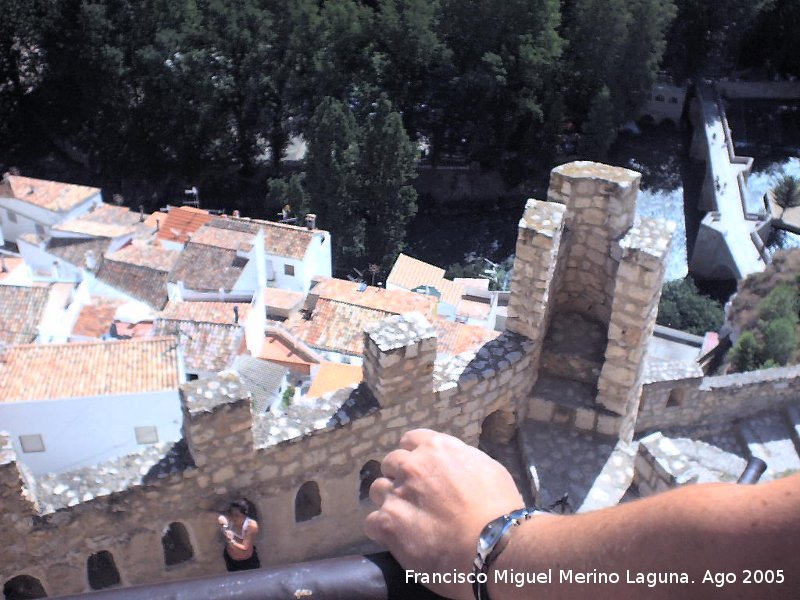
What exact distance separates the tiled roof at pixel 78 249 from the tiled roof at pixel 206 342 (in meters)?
6.53

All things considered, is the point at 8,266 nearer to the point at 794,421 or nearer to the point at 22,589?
the point at 22,589

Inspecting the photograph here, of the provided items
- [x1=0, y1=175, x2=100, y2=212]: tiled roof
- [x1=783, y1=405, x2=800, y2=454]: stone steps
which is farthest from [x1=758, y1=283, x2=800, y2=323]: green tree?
[x1=0, y1=175, x2=100, y2=212]: tiled roof

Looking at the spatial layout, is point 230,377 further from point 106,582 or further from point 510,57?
point 510,57

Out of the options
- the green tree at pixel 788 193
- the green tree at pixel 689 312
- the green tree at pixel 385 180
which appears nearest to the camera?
the green tree at pixel 689 312

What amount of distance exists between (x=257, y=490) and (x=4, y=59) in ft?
118

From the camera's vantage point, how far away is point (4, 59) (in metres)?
37.0

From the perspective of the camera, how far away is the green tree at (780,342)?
16484 mm

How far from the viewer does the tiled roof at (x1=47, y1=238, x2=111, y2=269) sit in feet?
84.2

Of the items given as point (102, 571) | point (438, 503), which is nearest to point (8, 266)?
point (102, 571)

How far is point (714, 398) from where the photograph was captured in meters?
11.2

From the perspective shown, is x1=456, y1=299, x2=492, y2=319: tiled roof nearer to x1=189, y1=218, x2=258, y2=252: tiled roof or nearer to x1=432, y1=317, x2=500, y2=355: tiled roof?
x1=432, y1=317, x2=500, y2=355: tiled roof

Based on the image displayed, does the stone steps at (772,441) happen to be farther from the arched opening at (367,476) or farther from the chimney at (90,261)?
the chimney at (90,261)

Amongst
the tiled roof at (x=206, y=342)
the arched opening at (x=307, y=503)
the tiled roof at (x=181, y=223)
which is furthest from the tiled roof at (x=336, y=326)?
the arched opening at (x=307, y=503)

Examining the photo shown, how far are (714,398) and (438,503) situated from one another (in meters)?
9.69
